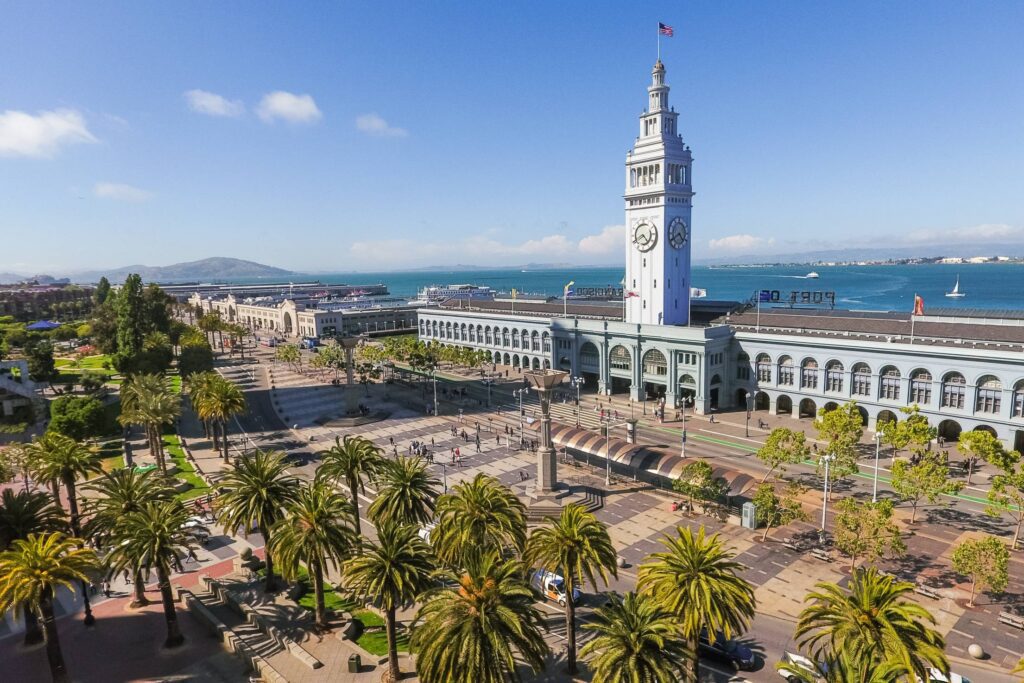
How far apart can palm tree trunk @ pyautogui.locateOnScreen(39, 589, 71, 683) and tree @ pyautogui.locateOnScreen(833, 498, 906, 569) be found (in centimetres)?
5140

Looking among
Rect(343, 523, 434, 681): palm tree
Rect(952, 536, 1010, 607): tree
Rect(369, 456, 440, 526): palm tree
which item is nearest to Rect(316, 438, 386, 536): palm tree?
Rect(369, 456, 440, 526): palm tree

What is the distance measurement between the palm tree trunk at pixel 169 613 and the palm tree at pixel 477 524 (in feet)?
56.2

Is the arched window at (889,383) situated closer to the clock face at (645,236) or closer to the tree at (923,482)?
the tree at (923,482)

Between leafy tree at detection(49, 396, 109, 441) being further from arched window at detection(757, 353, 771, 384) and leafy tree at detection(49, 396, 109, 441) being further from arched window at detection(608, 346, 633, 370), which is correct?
arched window at detection(757, 353, 771, 384)

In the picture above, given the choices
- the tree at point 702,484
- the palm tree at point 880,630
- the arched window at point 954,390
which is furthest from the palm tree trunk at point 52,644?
the arched window at point 954,390

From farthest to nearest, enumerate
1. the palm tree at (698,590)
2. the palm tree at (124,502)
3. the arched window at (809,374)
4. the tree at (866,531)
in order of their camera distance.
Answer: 1. the arched window at (809,374)
2. the tree at (866,531)
3. the palm tree at (124,502)
4. the palm tree at (698,590)

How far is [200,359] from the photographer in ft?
358

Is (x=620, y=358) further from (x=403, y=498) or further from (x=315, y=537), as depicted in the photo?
(x=315, y=537)

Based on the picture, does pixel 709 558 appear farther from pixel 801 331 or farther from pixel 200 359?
pixel 200 359

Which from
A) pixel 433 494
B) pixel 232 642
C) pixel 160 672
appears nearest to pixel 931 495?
pixel 433 494

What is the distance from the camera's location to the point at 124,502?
41.8 m

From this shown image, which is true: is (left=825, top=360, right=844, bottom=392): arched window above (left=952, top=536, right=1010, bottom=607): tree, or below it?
above

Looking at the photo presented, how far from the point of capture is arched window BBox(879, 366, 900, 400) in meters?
78.1

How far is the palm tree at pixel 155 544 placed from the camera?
36.9m
